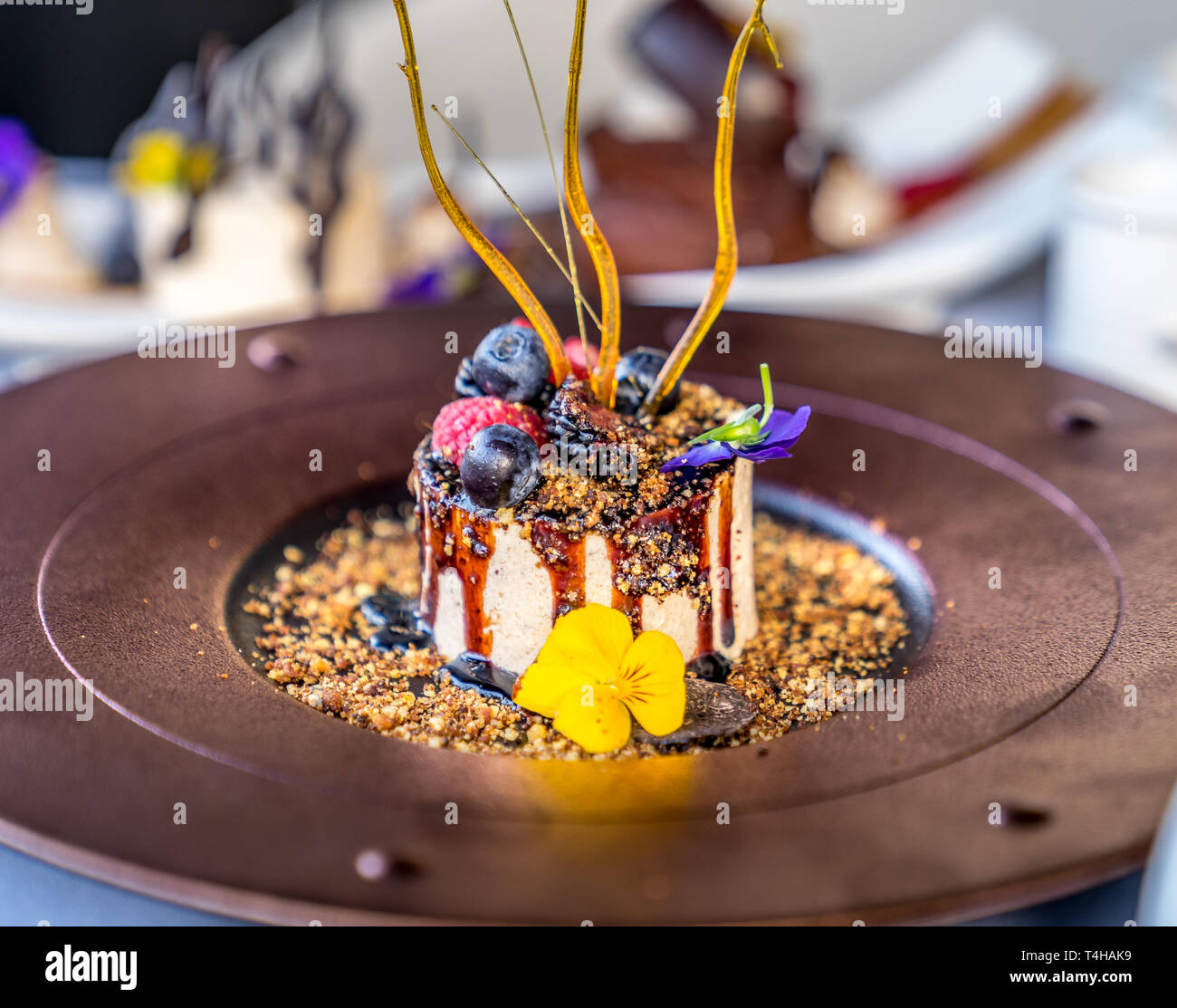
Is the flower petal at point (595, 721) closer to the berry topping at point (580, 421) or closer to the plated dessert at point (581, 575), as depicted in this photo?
the plated dessert at point (581, 575)

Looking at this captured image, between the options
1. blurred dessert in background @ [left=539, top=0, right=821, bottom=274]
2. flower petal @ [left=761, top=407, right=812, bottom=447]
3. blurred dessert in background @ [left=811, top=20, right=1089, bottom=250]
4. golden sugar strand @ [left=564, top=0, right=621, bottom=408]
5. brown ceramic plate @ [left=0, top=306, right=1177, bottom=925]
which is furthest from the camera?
blurred dessert in background @ [left=811, top=20, right=1089, bottom=250]

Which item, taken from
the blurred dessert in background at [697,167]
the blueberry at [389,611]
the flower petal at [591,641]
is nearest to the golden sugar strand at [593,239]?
the flower petal at [591,641]

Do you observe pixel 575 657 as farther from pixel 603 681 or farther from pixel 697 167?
pixel 697 167

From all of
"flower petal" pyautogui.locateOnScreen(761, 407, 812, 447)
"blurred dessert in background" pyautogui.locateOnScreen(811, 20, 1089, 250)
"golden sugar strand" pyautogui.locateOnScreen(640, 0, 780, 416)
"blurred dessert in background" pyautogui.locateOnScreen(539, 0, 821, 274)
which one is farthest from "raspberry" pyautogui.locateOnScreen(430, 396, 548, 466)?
"blurred dessert in background" pyautogui.locateOnScreen(811, 20, 1089, 250)

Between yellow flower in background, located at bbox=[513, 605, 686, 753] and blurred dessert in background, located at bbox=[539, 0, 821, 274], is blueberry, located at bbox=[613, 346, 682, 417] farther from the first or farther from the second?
blurred dessert in background, located at bbox=[539, 0, 821, 274]

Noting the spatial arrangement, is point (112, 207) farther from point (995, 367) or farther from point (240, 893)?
point (240, 893)

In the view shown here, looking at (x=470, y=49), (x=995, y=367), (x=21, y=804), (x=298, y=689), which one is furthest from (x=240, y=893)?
(x=470, y=49)

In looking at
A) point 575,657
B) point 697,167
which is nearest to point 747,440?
point 575,657
